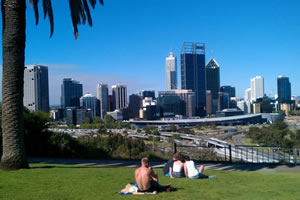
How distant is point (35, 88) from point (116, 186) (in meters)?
110

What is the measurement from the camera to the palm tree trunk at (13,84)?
929cm

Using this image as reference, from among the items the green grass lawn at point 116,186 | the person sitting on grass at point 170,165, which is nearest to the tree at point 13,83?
the green grass lawn at point 116,186

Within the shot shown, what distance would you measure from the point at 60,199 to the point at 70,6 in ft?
26.9

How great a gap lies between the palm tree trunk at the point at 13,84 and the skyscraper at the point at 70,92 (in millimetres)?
165172

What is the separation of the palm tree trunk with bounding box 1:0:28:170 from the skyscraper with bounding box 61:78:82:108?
165m

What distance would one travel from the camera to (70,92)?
184m

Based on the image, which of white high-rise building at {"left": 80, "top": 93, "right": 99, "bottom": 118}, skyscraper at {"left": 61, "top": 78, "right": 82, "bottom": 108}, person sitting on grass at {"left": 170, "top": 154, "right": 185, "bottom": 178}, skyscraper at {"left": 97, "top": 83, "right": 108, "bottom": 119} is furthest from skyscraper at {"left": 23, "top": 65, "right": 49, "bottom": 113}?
person sitting on grass at {"left": 170, "top": 154, "right": 185, "bottom": 178}

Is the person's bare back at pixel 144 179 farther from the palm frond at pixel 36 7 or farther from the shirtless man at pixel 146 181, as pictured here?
the palm frond at pixel 36 7

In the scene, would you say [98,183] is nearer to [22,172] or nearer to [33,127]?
[22,172]

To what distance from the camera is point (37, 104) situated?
110m

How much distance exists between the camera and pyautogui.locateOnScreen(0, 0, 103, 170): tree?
9289mm

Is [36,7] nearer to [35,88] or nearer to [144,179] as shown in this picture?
[144,179]

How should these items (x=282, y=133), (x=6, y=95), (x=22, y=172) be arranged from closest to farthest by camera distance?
(x=22, y=172)
(x=6, y=95)
(x=282, y=133)

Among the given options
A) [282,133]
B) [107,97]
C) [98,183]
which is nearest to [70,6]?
[98,183]
